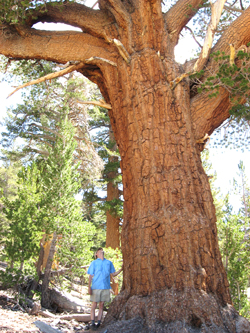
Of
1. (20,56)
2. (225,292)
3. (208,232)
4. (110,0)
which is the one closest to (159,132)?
(208,232)

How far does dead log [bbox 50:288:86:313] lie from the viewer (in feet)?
25.0

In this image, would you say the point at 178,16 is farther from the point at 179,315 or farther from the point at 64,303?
the point at 64,303

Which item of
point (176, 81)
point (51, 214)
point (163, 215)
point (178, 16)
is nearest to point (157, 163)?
point (163, 215)

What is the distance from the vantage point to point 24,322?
15.8 feet

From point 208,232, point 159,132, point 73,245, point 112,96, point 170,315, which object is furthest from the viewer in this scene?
point 73,245

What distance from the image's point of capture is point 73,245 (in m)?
8.69

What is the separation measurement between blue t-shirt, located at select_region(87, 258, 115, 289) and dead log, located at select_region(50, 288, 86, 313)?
3.00 meters

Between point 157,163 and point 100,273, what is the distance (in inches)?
82.2

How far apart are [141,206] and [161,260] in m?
0.84

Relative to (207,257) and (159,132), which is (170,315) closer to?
(207,257)

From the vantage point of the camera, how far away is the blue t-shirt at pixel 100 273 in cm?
503

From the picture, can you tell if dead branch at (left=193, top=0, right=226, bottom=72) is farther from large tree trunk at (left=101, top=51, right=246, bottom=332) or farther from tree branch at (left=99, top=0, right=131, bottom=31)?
tree branch at (left=99, top=0, right=131, bottom=31)

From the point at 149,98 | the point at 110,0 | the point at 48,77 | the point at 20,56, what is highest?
the point at 110,0

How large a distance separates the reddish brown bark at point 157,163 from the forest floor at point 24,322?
100 cm
